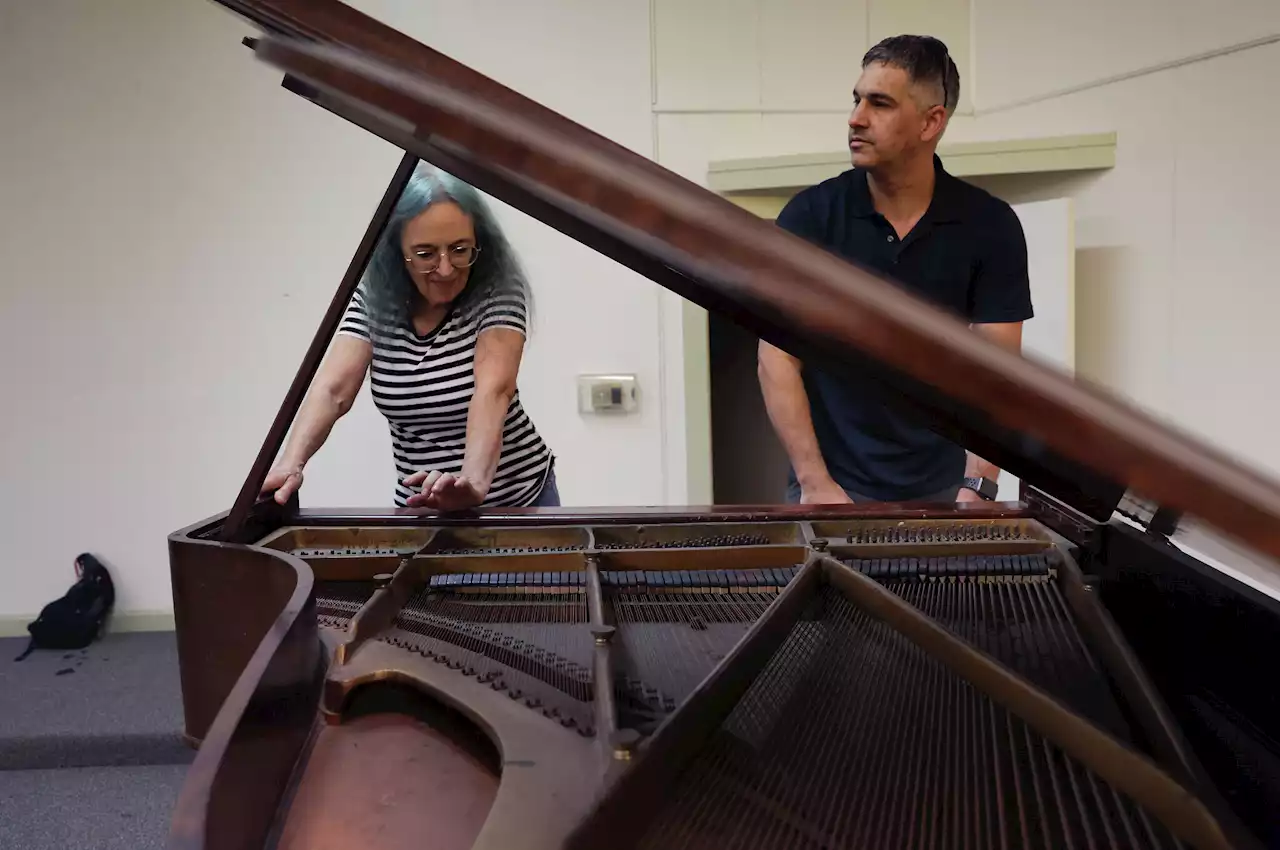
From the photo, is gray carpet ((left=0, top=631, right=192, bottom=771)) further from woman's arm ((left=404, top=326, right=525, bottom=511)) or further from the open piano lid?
the open piano lid

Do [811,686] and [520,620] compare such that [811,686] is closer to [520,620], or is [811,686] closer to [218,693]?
[520,620]

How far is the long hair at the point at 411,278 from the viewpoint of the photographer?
1630 mm

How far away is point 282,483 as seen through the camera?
1.38 metres

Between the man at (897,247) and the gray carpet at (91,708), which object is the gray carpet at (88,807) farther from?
the man at (897,247)

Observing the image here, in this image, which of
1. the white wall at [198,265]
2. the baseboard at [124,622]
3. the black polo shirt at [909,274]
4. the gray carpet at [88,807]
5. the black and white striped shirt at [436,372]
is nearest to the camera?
the black and white striped shirt at [436,372]

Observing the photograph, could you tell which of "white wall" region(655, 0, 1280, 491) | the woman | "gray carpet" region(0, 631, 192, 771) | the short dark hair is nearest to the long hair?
the woman

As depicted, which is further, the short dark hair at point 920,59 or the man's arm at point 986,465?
the short dark hair at point 920,59

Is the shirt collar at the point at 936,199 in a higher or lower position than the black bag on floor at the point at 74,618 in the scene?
higher

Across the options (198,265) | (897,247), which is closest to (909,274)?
(897,247)

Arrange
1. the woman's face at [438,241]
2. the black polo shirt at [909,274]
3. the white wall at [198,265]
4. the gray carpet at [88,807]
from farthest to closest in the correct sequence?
the white wall at [198,265], the gray carpet at [88,807], the black polo shirt at [909,274], the woman's face at [438,241]

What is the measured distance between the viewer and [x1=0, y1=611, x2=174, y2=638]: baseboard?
314 cm

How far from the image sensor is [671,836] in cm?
71

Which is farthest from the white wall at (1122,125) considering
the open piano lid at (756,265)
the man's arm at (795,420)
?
the open piano lid at (756,265)

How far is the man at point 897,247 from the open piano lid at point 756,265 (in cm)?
114
